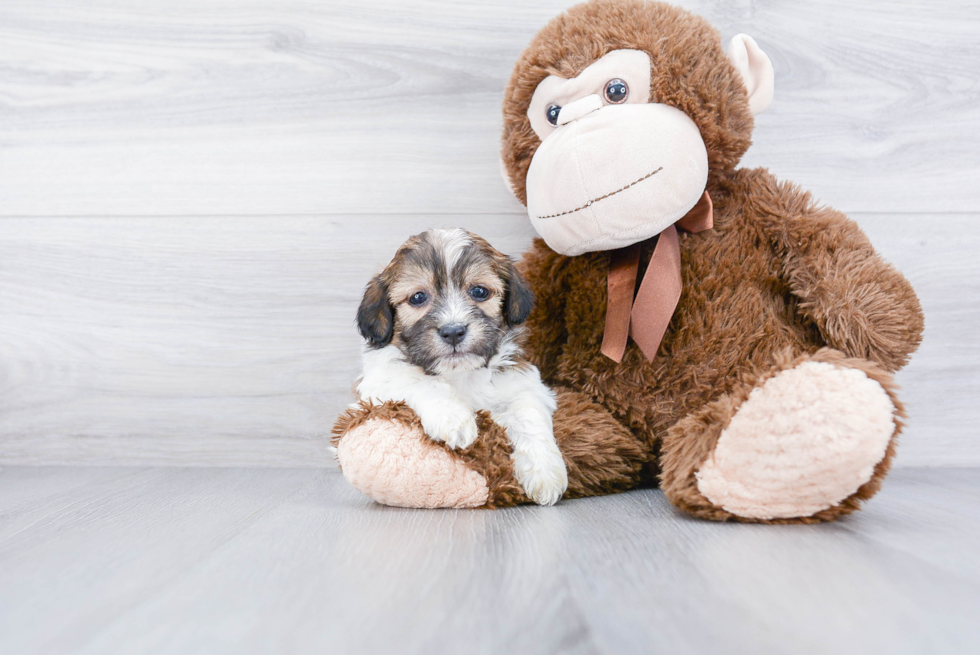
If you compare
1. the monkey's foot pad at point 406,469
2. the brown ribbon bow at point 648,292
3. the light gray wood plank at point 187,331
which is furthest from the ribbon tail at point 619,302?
the light gray wood plank at point 187,331

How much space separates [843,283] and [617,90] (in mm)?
581

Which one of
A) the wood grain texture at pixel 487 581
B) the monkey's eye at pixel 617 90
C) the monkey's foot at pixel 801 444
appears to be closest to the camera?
the wood grain texture at pixel 487 581

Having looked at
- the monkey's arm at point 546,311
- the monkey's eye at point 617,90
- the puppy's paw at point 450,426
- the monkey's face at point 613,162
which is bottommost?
the puppy's paw at point 450,426

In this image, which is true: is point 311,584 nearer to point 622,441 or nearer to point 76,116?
point 622,441

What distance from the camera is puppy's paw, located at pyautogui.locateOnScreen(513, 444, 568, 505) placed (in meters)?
1.33

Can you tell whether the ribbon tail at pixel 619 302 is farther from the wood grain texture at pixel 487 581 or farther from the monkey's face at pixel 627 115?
the wood grain texture at pixel 487 581

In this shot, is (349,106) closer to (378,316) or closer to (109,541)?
(378,316)

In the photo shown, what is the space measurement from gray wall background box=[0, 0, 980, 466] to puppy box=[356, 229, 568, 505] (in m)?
0.45

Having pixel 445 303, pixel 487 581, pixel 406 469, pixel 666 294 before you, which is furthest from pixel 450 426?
pixel 666 294

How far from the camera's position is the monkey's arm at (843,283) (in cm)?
128

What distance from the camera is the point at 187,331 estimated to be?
6.27ft

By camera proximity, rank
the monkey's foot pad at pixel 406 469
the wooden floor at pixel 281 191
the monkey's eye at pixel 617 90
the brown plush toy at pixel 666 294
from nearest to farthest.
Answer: the brown plush toy at pixel 666 294, the monkey's foot pad at pixel 406 469, the monkey's eye at pixel 617 90, the wooden floor at pixel 281 191

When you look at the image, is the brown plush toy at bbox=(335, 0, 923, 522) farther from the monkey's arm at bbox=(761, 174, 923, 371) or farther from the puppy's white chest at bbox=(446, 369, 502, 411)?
the puppy's white chest at bbox=(446, 369, 502, 411)

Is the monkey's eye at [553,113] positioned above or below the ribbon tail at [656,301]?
above
